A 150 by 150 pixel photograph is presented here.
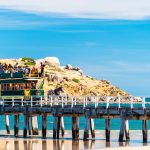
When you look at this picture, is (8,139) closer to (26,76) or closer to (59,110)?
(59,110)

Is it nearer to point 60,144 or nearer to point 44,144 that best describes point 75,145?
point 60,144

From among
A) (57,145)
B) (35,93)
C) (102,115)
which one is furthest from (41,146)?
(35,93)

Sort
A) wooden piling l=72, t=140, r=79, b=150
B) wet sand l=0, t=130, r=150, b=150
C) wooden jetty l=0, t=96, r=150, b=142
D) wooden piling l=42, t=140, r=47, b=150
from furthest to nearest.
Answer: wooden jetty l=0, t=96, r=150, b=142 < wooden piling l=42, t=140, r=47, b=150 < wet sand l=0, t=130, r=150, b=150 < wooden piling l=72, t=140, r=79, b=150

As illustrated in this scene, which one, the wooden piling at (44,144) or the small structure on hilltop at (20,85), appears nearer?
the wooden piling at (44,144)

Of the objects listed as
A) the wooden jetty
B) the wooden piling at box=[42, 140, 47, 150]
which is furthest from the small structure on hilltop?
the wooden piling at box=[42, 140, 47, 150]

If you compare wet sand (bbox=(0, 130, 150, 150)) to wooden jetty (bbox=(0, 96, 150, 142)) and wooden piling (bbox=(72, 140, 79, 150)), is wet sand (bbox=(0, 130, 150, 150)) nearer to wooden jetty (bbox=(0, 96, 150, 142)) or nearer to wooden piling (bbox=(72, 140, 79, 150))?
wooden piling (bbox=(72, 140, 79, 150))

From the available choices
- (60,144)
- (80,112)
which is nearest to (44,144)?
(60,144)

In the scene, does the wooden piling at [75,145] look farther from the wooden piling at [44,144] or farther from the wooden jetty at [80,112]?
the wooden piling at [44,144]

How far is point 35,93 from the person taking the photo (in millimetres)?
74875

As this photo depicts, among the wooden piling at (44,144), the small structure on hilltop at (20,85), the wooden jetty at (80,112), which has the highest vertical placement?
the small structure on hilltop at (20,85)

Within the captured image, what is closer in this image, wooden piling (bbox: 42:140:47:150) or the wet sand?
the wet sand

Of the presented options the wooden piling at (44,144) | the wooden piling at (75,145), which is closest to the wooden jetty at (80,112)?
the wooden piling at (75,145)

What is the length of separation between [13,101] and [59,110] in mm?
7498

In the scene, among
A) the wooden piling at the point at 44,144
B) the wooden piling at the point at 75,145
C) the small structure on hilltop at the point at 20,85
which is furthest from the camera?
the small structure on hilltop at the point at 20,85
